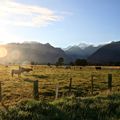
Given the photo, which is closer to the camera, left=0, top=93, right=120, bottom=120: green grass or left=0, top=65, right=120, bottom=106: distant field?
left=0, top=93, right=120, bottom=120: green grass

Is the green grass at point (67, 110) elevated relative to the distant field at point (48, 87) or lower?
elevated

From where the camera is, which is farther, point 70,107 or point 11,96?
point 11,96

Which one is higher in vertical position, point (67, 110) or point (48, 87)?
point (67, 110)

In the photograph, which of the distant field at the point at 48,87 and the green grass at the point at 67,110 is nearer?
the green grass at the point at 67,110

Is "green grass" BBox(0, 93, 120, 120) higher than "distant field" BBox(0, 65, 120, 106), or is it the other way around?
"green grass" BBox(0, 93, 120, 120)

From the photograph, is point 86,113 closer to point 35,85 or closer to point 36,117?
point 36,117

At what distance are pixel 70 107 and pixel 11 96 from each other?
10753mm

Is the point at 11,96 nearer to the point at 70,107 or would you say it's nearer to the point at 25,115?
the point at 70,107

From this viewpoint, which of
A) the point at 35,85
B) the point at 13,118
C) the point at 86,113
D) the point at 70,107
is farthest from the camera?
the point at 35,85

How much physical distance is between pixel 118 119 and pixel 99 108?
3.15 m

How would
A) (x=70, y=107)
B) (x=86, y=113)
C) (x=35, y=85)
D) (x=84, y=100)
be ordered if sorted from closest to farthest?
(x=86, y=113) < (x=70, y=107) < (x=84, y=100) < (x=35, y=85)

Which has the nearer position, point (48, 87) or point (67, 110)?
point (67, 110)

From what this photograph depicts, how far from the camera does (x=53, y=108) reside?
56.3 feet

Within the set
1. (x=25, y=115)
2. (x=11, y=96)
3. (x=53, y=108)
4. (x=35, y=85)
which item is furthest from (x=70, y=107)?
(x=11, y=96)
